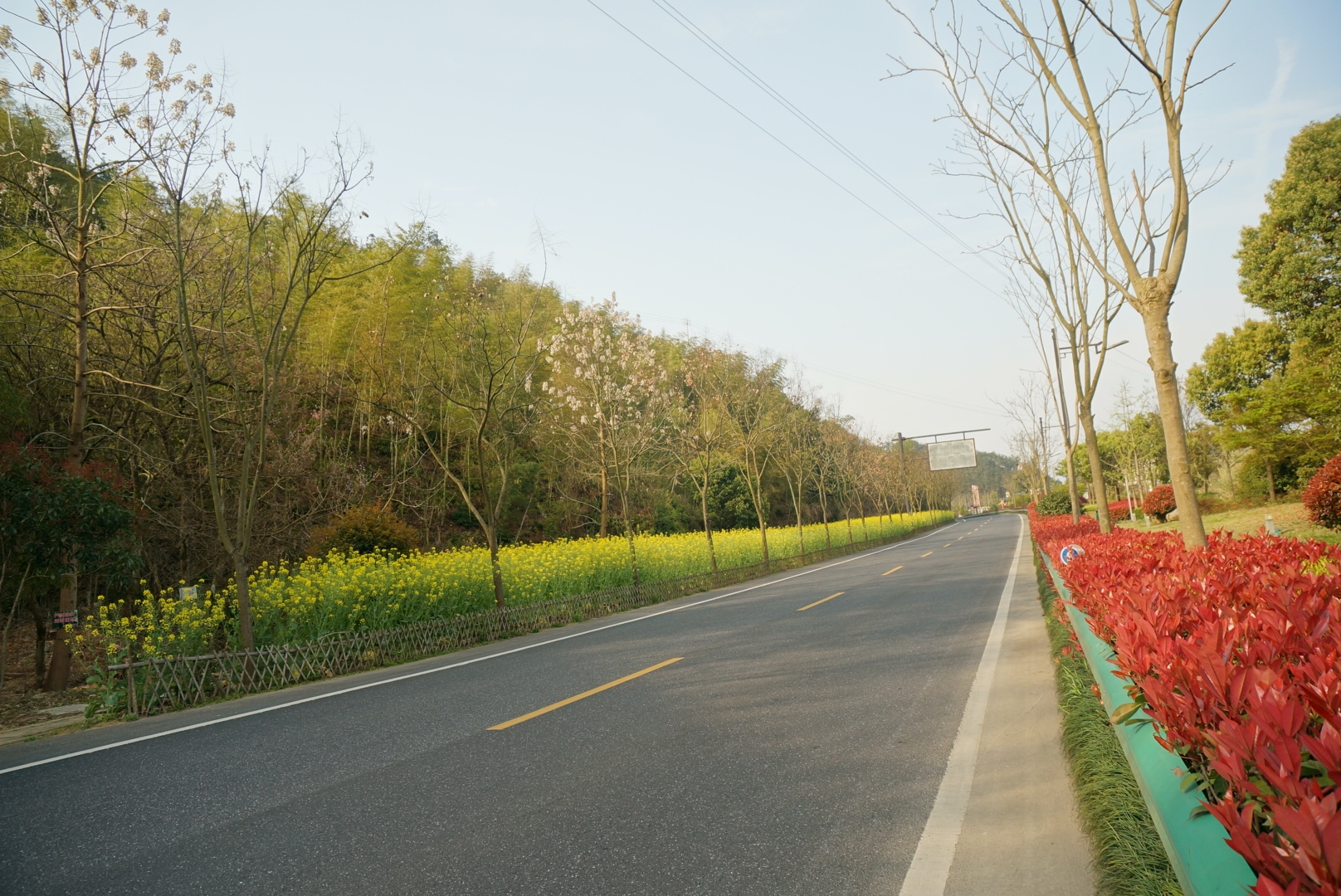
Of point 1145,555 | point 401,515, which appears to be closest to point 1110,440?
point 401,515

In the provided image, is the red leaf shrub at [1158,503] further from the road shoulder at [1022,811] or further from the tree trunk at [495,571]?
the road shoulder at [1022,811]

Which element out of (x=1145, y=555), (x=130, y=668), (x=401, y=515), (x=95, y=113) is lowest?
(x=130, y=668)

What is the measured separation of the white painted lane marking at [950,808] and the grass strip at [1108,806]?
562 mm

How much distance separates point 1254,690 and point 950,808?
2.27 meters

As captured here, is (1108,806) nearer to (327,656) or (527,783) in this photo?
(527,783)

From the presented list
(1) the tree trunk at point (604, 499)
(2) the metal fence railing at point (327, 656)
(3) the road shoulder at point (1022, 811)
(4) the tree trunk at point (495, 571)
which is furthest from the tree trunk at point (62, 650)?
(3) the road shoulder at point (1022, 811)

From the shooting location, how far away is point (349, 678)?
8984mm

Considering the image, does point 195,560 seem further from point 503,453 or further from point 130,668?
point 503,453

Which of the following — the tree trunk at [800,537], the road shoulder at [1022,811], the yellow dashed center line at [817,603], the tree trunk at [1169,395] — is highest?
the tree trunk at [1169,395]

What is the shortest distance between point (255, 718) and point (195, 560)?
10408mm

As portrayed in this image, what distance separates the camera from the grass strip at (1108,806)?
9.34 ft

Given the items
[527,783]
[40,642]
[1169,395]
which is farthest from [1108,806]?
[40,642]

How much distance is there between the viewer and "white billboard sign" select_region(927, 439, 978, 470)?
169 ft

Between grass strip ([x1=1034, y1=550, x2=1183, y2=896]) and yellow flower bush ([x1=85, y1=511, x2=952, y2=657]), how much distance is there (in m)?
8.50
